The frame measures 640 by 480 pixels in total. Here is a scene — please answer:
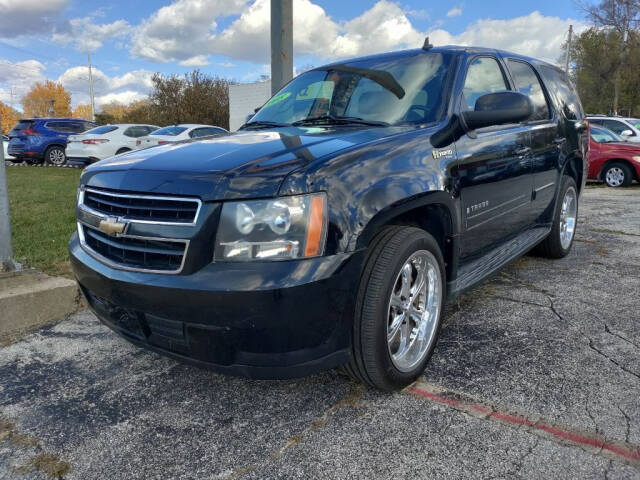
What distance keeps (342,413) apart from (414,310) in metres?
0.67

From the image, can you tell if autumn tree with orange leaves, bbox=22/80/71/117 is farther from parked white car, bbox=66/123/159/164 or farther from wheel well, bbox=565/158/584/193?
wheel well, bbox=565/158/584/193

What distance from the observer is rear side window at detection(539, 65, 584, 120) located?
182 inches

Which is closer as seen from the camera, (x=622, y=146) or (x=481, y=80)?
(x=481, y=80)

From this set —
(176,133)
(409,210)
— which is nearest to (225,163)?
(409,210)

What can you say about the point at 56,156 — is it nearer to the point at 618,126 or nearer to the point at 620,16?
the point at 618,126

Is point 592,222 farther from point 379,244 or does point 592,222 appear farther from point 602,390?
point 379,244

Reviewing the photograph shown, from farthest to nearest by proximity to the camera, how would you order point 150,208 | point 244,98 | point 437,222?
1. point 244,98
2. point 437,222
3. point 150,208

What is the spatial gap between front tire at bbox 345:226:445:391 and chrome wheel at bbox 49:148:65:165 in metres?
16.3

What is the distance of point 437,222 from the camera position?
9.09ft

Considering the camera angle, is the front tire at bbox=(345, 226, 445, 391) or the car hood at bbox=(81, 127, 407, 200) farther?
the front tire at bbox=(345, 226, 445, 391)

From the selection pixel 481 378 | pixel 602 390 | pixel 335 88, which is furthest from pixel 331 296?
pixel 335 88

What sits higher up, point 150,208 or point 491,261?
point 150,208

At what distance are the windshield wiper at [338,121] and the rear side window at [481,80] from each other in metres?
0.61

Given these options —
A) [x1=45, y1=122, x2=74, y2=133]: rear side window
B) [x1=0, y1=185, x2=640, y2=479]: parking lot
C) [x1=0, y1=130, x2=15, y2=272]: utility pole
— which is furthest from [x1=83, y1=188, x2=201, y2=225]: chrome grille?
[x1=45, y1=122, x2=74, y2=133]: rear side window
